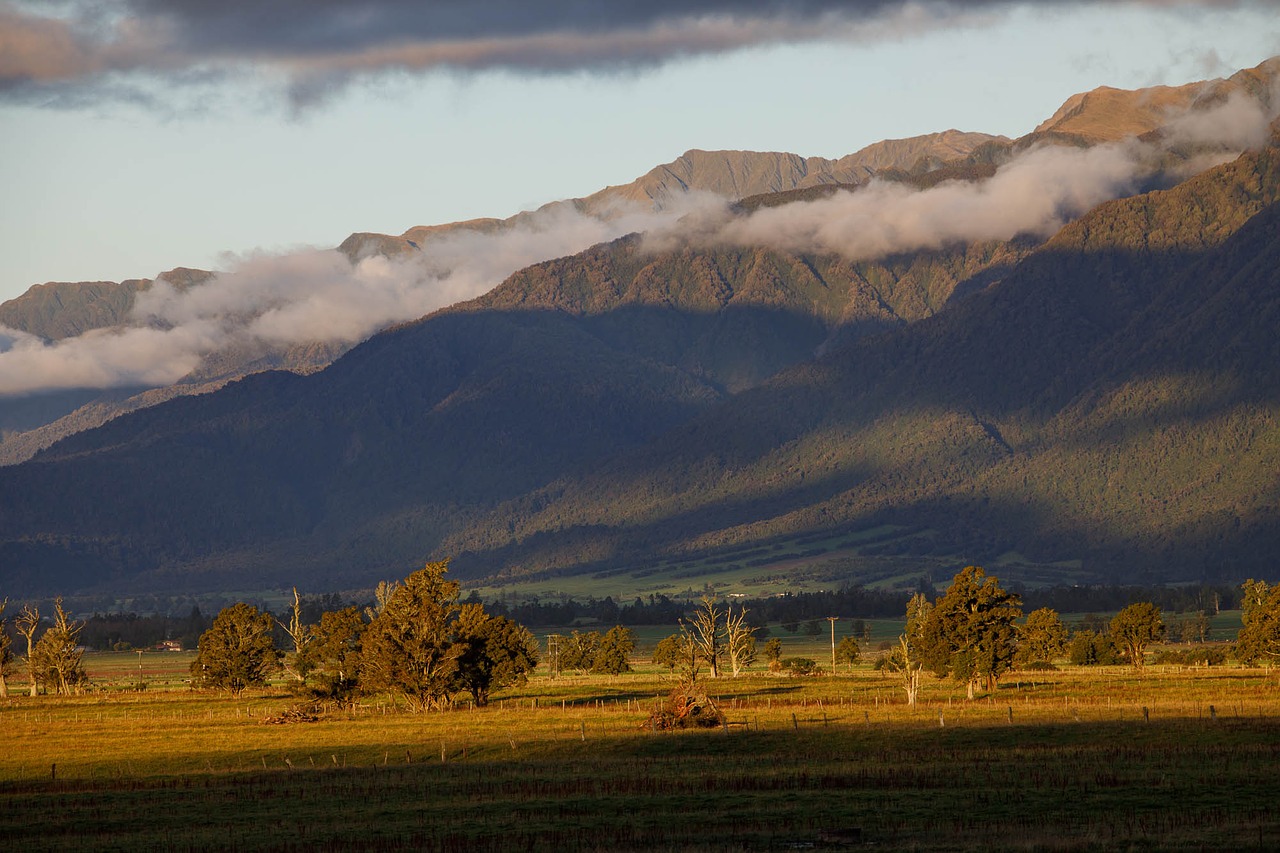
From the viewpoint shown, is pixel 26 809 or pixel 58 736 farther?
pixel 58 736

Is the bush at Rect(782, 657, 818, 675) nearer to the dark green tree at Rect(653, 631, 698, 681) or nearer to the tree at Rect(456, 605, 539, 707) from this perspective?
the dark green tree at Rect(653, 631, 698, 681)

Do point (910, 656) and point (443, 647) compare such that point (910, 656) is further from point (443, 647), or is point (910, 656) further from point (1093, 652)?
point (443, 647)

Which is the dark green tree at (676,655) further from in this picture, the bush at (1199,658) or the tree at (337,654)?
the bush at (1199,658)

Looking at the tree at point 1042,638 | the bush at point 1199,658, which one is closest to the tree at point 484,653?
the tree at point 1042,638

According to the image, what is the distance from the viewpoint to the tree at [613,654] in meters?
186

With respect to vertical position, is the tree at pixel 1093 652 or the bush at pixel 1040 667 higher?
the tree at pixel 1093 652

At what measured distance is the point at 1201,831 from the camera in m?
60.5

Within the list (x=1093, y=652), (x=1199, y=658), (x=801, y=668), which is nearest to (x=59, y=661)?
(x=801, y=668)

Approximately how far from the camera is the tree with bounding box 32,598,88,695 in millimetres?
165000

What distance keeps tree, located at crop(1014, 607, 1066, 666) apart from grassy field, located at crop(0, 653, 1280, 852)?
55.9m

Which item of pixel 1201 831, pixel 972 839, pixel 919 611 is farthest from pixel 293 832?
pixel 919 611

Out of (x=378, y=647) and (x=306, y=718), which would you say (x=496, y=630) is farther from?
(x=306, y=718)

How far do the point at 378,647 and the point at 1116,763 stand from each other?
6026cm

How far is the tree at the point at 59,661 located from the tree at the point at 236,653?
18234 mm
